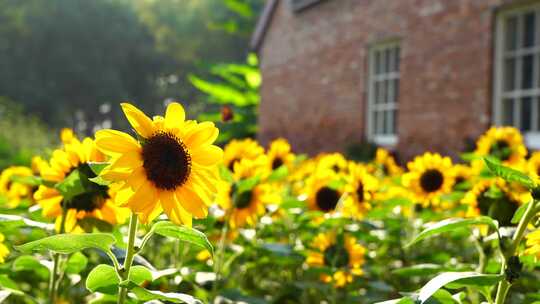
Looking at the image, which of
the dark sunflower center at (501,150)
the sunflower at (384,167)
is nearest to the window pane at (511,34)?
the sunflower at (384,167)

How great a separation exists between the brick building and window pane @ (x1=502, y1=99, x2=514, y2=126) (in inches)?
0.4

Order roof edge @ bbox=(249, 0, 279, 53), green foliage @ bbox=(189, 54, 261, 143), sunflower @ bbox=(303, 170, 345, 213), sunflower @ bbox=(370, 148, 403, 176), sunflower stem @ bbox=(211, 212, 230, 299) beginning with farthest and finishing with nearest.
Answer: green foliage @ bbox=(189, 54, 261, 143)
roof edge @ bbox=(249, 0, 279, 53)
sunflower @ bbox=(370, 148, 403, 176)
sunflower @ bbox=(303, 170, 345, 213)
sunflower stem @ bbox=(211, 212, 230, 299)

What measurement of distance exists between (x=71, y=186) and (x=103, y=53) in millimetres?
32965

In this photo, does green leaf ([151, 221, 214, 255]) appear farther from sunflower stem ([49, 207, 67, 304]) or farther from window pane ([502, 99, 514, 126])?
window pane ([502, 99, 514, 126])

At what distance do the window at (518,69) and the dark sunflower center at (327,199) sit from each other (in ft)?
18.3

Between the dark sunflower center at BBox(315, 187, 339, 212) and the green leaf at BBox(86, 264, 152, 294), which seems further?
the dark sunflower center at BBox(315, 187, 339, 212)

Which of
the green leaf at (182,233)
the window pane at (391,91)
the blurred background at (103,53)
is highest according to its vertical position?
the blurred background at (103,53)

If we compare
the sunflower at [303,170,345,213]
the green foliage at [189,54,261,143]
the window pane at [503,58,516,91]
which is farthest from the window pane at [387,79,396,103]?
the sunflower at [303,170,345,213]

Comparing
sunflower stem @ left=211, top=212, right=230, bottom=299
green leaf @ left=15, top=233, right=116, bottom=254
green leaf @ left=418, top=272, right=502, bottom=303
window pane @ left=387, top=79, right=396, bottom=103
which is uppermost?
window pane @ left=387, top=79, right=396, bottom=103

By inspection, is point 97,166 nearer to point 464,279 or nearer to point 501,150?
point 464,279

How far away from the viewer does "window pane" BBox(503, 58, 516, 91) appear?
7.89m

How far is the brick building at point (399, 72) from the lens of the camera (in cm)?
782

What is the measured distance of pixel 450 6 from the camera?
8.46 metres

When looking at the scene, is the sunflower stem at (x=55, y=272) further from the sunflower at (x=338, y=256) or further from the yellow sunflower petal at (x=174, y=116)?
the sunflower at (x=338, y=256)
